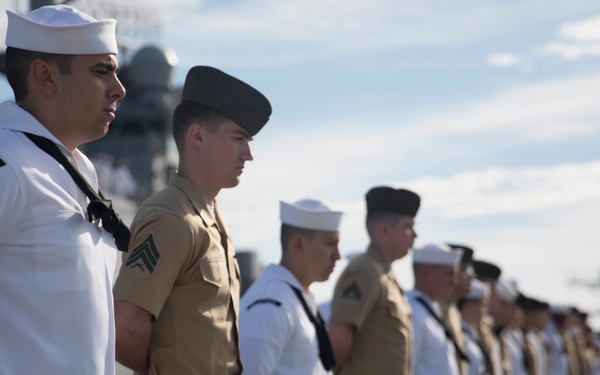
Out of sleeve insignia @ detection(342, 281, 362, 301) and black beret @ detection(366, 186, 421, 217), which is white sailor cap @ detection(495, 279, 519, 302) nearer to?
black beret @ detection(366, 186, 421, 217)

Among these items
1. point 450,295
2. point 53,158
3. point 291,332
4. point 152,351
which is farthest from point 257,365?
point 450,295

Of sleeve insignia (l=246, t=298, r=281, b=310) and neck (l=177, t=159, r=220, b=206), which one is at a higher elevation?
neck (l=177, t=159, r=220, b=206)

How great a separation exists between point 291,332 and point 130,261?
1.58m

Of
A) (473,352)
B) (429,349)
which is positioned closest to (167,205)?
(429,349)

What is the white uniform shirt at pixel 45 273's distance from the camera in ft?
9.00

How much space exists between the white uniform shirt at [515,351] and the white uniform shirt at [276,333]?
927cm

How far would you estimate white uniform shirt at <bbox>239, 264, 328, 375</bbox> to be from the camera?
5.09m

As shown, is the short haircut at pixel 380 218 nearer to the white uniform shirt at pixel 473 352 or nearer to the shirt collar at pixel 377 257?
the shirt collar at pixel 377 257

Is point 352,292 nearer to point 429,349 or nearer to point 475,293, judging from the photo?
point 429,349

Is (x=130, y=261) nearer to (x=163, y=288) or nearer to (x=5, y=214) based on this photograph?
(x=163, y=288)

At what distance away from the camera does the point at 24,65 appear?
3.04 m

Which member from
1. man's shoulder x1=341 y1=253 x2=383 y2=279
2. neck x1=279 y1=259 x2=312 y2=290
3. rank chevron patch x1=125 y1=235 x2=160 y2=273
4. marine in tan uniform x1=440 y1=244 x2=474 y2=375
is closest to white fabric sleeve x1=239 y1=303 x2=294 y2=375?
neck x1=279 y1=259 x2=312 y2=290

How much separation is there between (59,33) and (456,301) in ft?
28.7

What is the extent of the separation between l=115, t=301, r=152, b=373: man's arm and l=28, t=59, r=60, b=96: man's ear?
1073 mm
